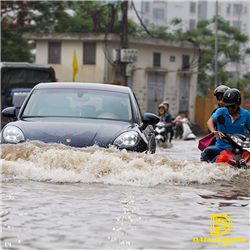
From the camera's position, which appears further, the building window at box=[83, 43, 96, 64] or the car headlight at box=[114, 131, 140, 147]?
the building window at box=[83, 43, 96, 64]

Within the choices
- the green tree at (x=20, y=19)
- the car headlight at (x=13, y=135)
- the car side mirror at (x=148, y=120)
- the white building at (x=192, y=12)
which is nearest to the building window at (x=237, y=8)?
the white building at (x=192, y=12)

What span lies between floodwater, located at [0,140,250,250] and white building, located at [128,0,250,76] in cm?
8268

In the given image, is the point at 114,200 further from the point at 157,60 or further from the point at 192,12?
the point at 192,12

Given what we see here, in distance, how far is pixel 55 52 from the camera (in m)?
39.3

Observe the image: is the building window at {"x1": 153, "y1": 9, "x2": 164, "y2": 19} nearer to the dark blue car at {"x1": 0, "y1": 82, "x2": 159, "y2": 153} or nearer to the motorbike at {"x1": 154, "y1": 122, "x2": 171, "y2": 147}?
the motorbike at {"x1": 154, "y1": 122, "x2": 171, "y2": 147}

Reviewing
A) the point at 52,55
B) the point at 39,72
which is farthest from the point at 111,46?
the point at 39,72

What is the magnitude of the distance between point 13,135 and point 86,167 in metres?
1.12

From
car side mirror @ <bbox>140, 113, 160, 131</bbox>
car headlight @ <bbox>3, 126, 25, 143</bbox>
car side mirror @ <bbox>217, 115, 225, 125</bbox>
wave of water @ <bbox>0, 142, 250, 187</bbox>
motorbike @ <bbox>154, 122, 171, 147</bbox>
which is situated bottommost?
motorbike @ <bbox>154, 122, 171, 147</bbox>

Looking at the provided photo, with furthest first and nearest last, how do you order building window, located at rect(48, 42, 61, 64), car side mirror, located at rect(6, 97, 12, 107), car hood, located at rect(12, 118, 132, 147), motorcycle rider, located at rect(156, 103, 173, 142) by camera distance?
building window, located at rect(48, 42, 61, 64), motorcycle rider, located at rect(156, 103, 173, 142), car side mirror, located at rect(6, 97, 12, 107), car hood, located at rect(12, 118, 132, 147)

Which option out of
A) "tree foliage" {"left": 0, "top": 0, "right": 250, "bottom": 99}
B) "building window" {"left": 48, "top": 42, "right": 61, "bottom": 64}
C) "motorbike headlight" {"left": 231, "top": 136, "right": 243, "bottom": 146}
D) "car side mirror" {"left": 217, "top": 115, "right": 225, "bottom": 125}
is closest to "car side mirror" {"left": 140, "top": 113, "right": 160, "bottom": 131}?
"car side mirror" {"left": 217, "top": 115, "right": 225, "bottom": 125}

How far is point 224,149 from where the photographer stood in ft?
26.1

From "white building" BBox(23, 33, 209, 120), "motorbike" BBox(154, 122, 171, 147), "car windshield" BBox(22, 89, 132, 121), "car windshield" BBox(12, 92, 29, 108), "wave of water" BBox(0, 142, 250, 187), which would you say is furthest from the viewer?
"white building" BBox(23, 33, 209, 120)

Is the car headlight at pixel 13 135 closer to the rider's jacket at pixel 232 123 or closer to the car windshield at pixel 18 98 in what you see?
the rider's jacket at pixel 232 123

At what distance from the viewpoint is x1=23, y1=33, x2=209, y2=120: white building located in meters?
38.0
